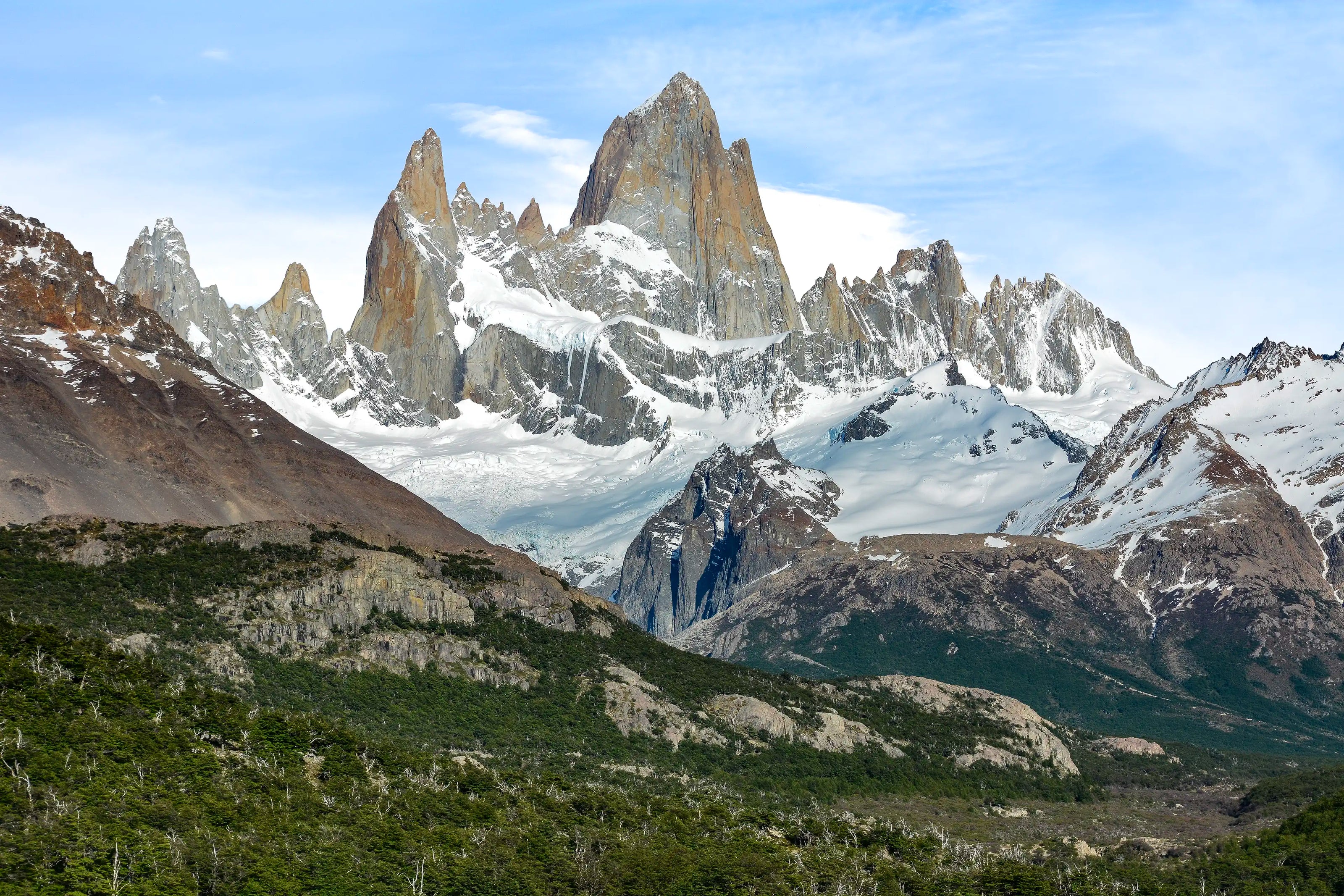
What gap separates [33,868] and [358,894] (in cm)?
2249

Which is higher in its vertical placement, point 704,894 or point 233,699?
point 233,699

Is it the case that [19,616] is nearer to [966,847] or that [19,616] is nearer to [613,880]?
[613,880]

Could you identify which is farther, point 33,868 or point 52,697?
point 52,697

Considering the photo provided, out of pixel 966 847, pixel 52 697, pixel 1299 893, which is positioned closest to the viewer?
pixel 52 697

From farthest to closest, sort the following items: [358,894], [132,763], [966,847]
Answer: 1. [966,847]
2. [132,763]
3. [358,894]

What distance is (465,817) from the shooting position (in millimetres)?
157000

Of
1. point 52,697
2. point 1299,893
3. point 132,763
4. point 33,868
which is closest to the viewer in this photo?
point 33,868

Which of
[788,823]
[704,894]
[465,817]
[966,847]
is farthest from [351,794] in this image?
[966,847]

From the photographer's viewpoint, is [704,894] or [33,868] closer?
[33,868]

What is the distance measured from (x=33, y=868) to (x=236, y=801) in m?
23.7

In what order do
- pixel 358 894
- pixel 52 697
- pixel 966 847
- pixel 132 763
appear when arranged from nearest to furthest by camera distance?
pixel 358 894 → pixel 132 763 → pixel 52 697 → pixel 966 847

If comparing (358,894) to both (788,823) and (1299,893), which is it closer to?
(788,823)

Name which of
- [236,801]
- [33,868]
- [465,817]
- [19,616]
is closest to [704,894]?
[465,817]

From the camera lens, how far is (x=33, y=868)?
4665 inches
